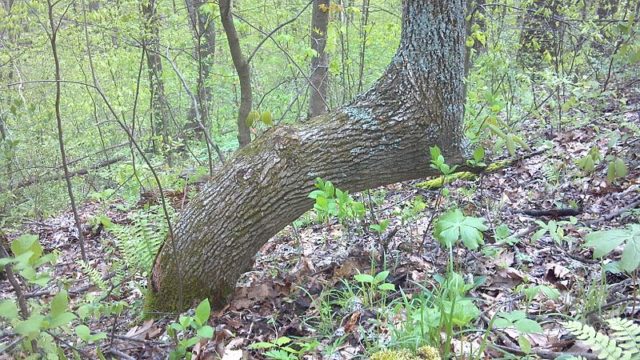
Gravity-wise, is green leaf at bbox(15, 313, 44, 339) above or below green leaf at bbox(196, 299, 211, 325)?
above

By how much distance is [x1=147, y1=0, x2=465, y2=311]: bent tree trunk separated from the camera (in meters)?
3.32

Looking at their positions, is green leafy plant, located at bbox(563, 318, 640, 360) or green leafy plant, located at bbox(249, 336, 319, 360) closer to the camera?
green leafy plant, located at bbox(563, 318, 640, 360)

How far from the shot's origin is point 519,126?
6406mm

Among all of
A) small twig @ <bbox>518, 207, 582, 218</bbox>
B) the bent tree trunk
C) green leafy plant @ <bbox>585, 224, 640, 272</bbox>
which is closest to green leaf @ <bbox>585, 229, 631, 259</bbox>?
green leafy plant @ <bbox>585, 224, 640, 272</bbox>

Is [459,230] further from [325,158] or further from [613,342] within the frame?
[325,158]

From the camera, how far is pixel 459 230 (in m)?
2.34

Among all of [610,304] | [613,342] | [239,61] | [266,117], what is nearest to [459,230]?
[610,304]

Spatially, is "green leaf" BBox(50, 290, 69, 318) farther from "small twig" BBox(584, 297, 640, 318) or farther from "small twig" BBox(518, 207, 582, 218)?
"small twig" BBox(518, 207, 582, 218)

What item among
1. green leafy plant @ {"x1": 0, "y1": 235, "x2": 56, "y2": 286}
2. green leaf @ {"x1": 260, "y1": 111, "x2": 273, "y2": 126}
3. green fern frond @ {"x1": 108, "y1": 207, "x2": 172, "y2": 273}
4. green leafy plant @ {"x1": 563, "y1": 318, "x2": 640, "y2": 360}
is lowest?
green fern frond @ {"x1": 108, "y1": 207, "x2": 172, "y2": 273}

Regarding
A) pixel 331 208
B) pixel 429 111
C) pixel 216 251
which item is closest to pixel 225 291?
pixel 216 251

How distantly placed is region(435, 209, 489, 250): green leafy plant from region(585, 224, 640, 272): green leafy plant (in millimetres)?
549

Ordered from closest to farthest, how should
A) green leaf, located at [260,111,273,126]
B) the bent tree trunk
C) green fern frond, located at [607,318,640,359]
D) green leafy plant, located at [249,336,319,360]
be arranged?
green fern frond, located at [607,318,640,359] < green leafy plant, located at [249,336,319,360] < the bent tree trunk < green leaf, located at [260,111,273,126]

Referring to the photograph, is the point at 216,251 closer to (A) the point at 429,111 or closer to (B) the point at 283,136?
(B) the point at 283,136

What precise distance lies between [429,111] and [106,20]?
6.30 m
